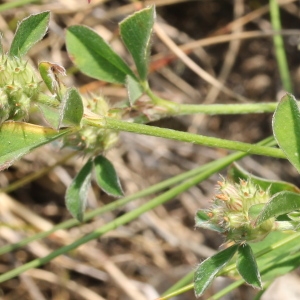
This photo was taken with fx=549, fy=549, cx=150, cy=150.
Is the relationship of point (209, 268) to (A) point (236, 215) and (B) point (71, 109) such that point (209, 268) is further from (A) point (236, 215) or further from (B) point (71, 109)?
(B) point (71, 109)

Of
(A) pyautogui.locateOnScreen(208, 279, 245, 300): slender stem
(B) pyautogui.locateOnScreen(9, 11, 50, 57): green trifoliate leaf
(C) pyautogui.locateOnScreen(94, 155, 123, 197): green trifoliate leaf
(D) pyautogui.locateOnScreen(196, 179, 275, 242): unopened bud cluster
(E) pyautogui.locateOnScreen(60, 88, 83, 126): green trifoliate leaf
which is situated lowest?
(A) pyautogui.locateOnScreen(208, 279, 245, 300): slender stem

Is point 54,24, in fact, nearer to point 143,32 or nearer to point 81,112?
point 143,32

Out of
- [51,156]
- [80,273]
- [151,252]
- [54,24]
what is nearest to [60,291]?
[80,273]

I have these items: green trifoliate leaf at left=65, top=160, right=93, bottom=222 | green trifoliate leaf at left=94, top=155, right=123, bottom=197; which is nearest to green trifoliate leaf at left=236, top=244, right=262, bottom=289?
green trifoliate leaf at left=94, top=155, right=123, bottom=197

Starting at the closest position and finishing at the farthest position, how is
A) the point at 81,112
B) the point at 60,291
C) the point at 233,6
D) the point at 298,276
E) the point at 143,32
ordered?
the point at 81,112 < the point at 143,32 < the point at 298,276 < the point at 60,291 < the point at 233,6

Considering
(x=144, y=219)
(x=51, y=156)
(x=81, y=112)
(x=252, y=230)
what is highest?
(x=81, y=112)

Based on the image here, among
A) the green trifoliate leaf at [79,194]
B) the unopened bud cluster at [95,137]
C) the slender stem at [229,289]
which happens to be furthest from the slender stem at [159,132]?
the slender stem at [229,289]

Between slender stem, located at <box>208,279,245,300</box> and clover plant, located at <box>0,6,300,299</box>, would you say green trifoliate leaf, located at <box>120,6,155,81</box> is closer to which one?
clover plant, located at <box>0,6,300,299</box>

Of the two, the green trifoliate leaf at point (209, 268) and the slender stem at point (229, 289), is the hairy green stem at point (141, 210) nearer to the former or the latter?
the slender stem at point (229, 289)
